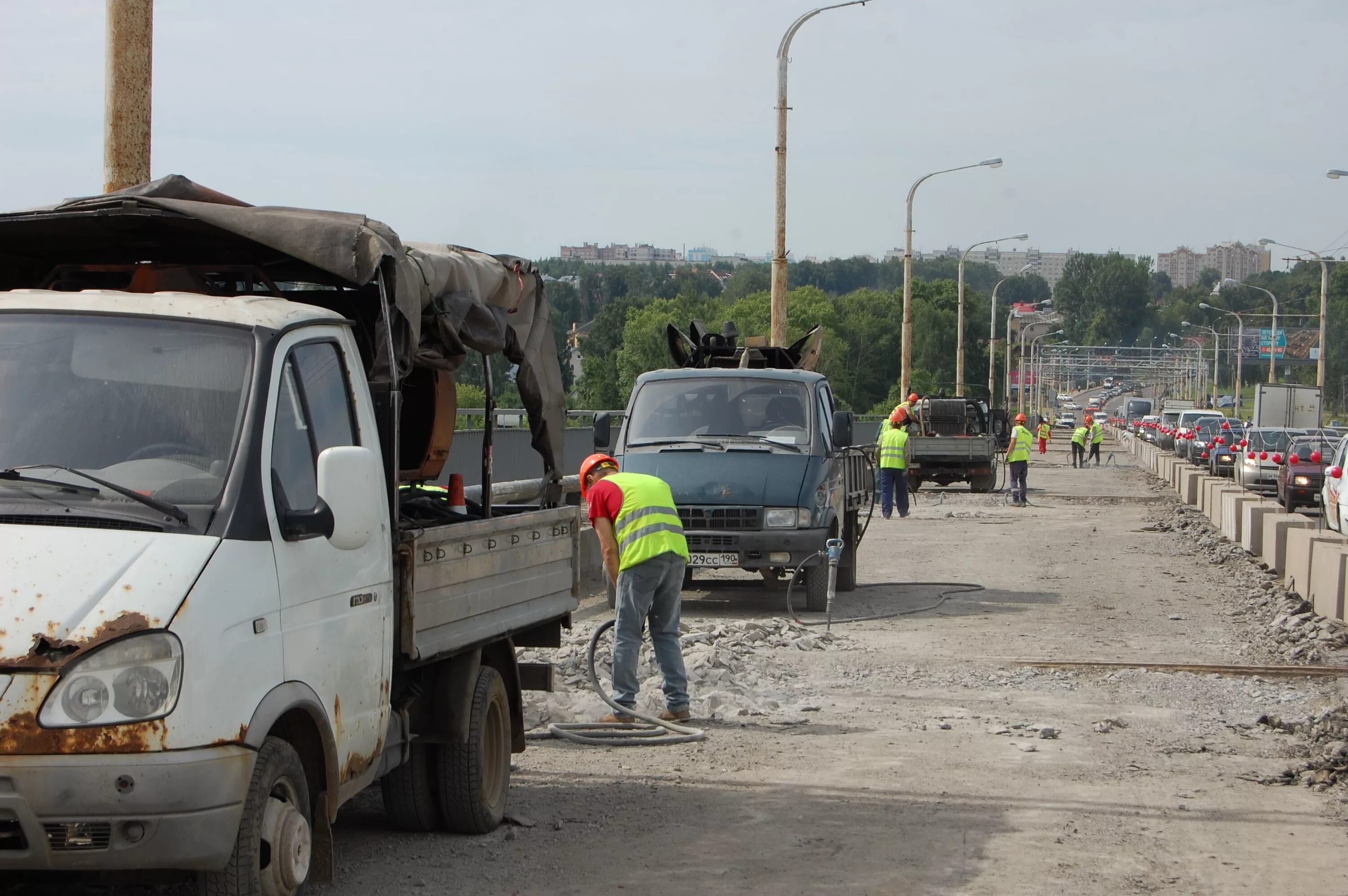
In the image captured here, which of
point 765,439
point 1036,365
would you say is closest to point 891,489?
point 765,439

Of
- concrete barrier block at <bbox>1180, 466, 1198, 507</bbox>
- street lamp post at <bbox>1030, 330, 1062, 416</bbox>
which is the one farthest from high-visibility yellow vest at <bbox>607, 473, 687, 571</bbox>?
street lamp post at <bbox>1030, 330, 1062, 416</bbox>

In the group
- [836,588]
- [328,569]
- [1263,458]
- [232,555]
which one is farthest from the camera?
[1263,458]

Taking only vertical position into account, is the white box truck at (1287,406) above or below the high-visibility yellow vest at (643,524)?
above

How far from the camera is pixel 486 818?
6.61 m

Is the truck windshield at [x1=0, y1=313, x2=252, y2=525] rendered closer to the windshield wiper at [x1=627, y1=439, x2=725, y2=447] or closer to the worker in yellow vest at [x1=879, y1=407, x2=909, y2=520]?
the windshield wiper at [x1=627, y1=439, x2=725, y2=447]

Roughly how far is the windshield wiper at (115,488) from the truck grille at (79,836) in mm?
852

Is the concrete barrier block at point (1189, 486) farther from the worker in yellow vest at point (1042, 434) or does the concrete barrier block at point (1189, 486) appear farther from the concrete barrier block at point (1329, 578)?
the worker in yellow vest at point (1042, 434)

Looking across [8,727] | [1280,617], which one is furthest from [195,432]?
[1280,617]

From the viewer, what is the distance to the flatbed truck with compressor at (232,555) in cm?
412

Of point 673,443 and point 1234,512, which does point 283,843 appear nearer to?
point 673,443

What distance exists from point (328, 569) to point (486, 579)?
146cm

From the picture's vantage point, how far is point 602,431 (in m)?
15.0

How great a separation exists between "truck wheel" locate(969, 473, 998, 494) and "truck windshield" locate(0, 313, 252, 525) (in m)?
32.7

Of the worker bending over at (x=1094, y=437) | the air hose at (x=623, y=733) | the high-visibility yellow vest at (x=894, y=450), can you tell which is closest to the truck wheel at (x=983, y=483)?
the high-visibility yellow vest at (x=894, y=450)
